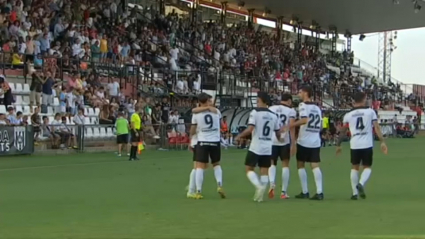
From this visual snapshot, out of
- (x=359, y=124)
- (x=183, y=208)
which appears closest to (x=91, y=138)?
(x=359, y=124)

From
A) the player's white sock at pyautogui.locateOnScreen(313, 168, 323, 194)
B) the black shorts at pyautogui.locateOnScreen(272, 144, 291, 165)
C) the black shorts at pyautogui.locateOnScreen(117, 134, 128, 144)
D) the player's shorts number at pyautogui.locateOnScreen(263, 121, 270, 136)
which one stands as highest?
the player's shorts number at pyautogui.locateOnScreen(263, 121, 270, 136)

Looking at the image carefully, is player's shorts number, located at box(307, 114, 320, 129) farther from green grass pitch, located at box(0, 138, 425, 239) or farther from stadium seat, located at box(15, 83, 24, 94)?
stadium seat, located at box(15, 83, 24, 94)

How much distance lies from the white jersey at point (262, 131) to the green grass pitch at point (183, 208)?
911mm

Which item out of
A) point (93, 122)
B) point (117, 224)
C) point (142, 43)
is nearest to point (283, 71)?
point (142, 43)

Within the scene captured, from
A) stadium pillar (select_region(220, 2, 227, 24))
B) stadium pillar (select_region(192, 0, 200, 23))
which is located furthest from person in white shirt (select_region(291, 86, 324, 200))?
stadium pillar (select_region(220, 2, 227, 24))

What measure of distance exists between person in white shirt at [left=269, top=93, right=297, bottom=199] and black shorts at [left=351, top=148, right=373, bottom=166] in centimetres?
107

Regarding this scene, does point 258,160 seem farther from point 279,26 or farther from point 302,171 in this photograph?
point 279,26

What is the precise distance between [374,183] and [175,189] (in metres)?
4.66

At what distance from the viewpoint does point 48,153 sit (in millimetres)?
26062

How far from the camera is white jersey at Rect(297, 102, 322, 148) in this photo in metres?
13.0

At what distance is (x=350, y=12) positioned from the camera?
5734 centimetres

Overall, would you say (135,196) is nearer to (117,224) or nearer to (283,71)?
(117,224)

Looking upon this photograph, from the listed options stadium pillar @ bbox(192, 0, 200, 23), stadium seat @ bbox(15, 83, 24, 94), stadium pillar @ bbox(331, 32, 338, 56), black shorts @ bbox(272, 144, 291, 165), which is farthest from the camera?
stadium pillar @ bbox(331, 32, 338, 56)

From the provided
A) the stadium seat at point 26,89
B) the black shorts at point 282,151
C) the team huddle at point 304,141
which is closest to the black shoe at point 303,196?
the team huddle at point 304,141
